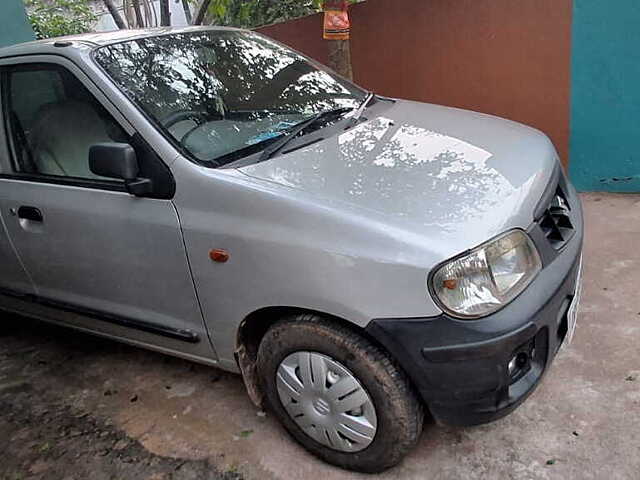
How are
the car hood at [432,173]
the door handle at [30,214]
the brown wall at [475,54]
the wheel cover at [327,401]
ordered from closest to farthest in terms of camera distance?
the car hood at [432,173], the wheel cover at [327,401], the door handle at [30,214], the brown wall at [475,54]

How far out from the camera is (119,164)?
2.41 meters

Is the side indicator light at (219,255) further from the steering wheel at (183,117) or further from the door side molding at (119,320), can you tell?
the steering wheel at (183,117)

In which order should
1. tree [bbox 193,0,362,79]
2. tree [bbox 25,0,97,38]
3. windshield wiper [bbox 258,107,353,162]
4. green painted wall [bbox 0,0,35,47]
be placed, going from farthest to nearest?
tree [bbox 25,0,97,38], tree [bbox 193,0,362,79], green painted wall [bbox 0,0,35,47], windshield wiper [bbox 258,107,353,162]

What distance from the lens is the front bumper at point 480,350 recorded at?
2.02 m

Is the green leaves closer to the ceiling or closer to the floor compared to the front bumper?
closer to the ceiling

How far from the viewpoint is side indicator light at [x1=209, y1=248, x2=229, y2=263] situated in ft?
7.74

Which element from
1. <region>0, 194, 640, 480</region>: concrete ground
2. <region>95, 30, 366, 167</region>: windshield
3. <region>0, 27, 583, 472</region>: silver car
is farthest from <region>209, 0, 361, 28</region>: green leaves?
<region>0, 194, 640, 480</region>: concrete ground

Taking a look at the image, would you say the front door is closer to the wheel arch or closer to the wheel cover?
the wheel arch

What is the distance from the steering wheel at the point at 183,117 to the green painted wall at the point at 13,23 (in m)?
4.31

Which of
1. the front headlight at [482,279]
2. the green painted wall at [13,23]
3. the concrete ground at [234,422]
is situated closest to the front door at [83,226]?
the concrete ground at [234,422]

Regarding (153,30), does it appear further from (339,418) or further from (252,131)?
(339,418)

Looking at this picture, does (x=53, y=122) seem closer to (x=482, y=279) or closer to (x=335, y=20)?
(x=482, y=279)

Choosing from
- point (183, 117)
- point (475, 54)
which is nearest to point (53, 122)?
point (183, 117)

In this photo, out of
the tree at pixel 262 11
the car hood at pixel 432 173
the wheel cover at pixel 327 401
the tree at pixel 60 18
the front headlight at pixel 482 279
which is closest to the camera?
the front headlight at pixel 482 279
